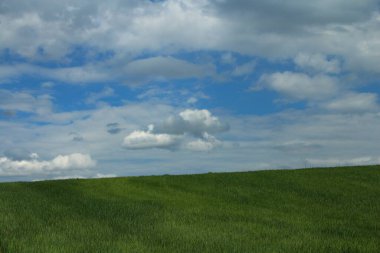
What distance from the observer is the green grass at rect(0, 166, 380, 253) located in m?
16.1

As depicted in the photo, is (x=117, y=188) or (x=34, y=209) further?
(x=117, y=188)

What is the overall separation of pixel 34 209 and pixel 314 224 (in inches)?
481

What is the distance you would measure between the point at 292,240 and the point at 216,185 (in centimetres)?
1456

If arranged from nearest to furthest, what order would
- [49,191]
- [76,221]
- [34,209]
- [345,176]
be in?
[76,221], [34,209], [49,191], [345,176]

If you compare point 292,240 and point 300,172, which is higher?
point 300,172

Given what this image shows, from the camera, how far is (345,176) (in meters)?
33.9

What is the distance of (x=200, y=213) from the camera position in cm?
2250

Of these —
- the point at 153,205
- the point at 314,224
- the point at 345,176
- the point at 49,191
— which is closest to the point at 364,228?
the point at 314,224

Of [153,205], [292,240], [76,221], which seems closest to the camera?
[292,240]

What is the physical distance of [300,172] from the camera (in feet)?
115

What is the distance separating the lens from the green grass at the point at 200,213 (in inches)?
634

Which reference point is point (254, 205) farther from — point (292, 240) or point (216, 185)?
point (292, 240)

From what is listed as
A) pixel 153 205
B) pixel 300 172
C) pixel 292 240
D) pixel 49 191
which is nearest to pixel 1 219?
pixel 153 205

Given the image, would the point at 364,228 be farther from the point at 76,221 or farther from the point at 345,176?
the point at 345,176
